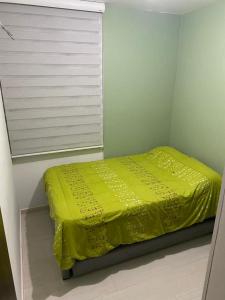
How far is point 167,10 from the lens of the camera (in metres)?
2.59

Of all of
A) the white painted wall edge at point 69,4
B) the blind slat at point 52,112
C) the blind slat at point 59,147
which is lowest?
the blind slat at point 59,147

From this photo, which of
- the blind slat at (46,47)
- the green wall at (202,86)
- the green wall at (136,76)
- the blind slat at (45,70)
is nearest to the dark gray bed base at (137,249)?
the green wall at (202,86)

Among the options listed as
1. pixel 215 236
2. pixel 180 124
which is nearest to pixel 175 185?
pixel 180 124

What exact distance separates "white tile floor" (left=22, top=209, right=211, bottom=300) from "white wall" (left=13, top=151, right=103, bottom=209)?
2.01 feet

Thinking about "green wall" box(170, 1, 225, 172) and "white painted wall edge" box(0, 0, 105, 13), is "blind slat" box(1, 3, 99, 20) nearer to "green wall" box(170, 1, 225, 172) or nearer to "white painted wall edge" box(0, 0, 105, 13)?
"white painted wall edge" box(0, 0, 105, 13)

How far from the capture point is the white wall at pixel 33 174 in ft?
8.73

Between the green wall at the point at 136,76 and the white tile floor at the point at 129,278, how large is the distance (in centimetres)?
144

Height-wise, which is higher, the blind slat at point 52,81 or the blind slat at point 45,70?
the blind slat at point 45,70

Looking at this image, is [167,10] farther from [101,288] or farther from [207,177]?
[101,288]

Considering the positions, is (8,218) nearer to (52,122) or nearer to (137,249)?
(137,249)

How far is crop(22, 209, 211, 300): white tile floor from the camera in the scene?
1.78 meters

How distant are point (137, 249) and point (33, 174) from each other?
60.1 inches

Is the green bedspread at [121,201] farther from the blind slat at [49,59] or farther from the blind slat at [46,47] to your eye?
the blind slat at [46,47]

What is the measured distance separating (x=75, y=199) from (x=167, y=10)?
7.84 feet
